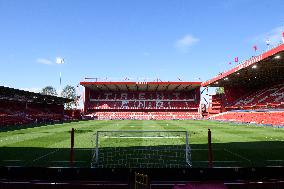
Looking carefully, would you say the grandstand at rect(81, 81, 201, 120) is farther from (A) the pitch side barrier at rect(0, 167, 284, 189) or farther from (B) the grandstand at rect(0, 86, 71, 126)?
(A) the pitch side barrier at rect(0, 167, 284, 189)

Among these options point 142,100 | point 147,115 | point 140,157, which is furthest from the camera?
point 142,100

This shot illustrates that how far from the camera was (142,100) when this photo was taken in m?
68.0

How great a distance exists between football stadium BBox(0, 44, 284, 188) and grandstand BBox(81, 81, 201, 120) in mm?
237

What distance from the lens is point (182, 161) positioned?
1101 cm

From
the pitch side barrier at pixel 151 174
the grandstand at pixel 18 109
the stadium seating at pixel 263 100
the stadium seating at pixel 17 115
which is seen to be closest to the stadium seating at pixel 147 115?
the stadium seating at pixel 263 100

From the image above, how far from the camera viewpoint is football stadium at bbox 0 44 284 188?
5.95m

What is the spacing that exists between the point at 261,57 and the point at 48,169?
29.2m

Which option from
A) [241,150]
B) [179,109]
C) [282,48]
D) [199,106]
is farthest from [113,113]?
[241,150]

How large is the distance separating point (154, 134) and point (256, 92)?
1493 inches

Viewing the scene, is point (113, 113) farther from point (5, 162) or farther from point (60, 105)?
point (5, 162)

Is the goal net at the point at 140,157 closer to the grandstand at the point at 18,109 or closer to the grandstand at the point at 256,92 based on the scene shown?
the grandstand at the point at 256,92

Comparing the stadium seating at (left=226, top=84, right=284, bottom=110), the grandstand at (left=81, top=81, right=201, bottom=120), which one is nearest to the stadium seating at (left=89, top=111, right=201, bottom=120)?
the grandstand at (left=81, top=81, right=201, bottom=120)

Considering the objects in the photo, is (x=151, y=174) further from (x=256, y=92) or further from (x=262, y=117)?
(x=256, y=92)

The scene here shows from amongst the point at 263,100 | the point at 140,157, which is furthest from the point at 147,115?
the point at 140,157
